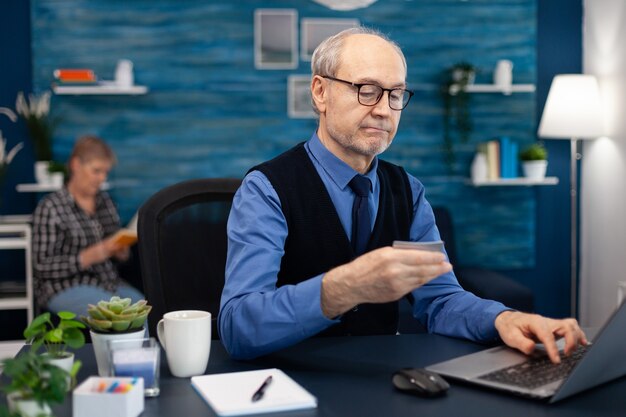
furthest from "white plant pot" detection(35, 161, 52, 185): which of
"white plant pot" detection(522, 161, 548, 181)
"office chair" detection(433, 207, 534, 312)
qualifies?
"white plant pot" detection(522, 161, 548, 181)

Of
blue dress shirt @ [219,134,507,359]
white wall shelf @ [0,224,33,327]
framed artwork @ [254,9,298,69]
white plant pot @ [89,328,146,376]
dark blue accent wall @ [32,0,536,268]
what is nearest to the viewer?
white plant pot @ [89,328,146,376]

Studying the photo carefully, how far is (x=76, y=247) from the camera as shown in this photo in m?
4.12

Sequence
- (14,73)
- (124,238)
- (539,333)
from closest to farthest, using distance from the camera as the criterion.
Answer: (539,333) < (124,238) < (14,73)

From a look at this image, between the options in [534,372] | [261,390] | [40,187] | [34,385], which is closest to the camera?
[34,385]

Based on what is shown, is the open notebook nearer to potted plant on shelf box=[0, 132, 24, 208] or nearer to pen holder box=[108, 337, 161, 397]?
pen holder box=[108, 337, 161, 397]

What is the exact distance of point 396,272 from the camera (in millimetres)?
1351

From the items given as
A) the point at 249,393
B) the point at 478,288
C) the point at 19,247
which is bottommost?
the point at 478,288

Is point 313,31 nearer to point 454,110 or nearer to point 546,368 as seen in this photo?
point 454,110

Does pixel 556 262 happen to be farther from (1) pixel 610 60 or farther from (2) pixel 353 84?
(2) pixel 353 84

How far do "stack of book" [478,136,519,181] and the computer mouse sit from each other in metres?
3.77

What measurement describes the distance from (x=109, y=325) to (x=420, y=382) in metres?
0.55

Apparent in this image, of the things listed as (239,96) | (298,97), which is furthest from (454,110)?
(239,96)

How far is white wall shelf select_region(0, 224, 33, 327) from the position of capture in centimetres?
441

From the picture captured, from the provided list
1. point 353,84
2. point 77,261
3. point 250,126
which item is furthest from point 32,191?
point 353,84
